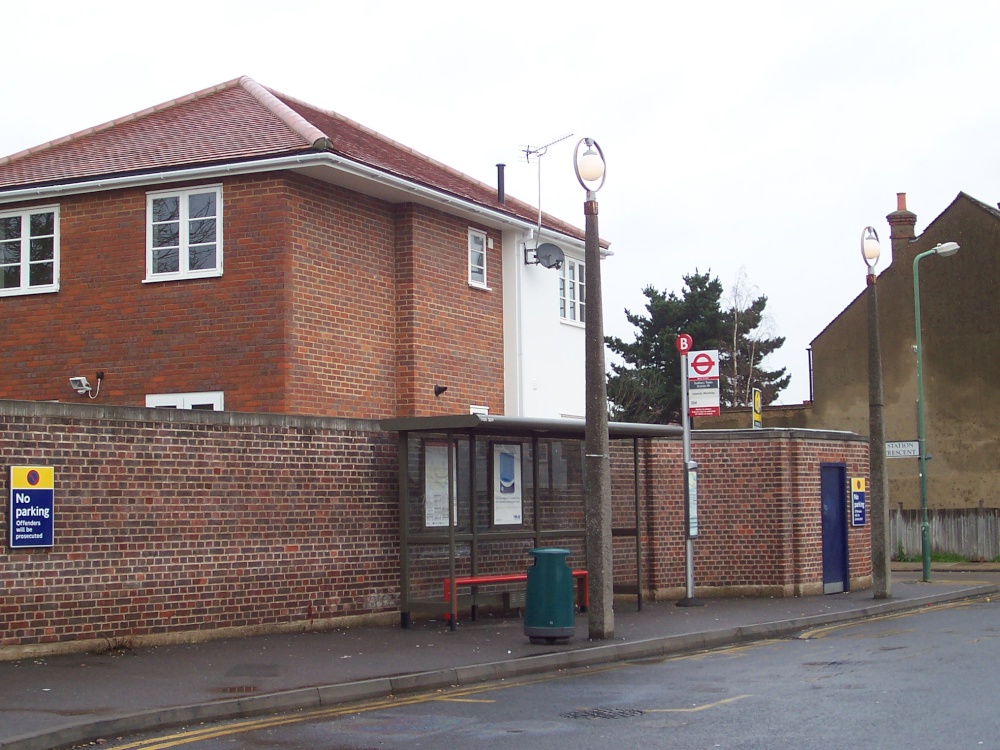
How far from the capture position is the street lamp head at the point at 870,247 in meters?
20.5

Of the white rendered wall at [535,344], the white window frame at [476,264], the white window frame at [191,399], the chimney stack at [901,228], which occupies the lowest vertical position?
the white window frame at [191,399]

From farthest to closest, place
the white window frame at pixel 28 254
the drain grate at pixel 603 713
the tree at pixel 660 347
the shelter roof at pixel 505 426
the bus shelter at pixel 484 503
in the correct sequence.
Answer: the tree at pixel 660 347 → the white window frame at pixel 28 254 → the bus shelter at pixel 484 503 → the shelter roof at pixel 505 426 → the drain grate at pixel 603 713

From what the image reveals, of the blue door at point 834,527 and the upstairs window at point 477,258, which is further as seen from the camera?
the upstairs window at point 477,258

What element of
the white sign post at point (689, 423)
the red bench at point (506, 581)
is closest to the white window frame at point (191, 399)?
the red bench at point (506, 581)

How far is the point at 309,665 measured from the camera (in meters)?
12.5

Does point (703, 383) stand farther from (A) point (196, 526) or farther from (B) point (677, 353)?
(B) point (677, 353)

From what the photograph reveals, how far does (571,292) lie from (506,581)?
11.4 metres

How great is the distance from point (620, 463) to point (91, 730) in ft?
41.4

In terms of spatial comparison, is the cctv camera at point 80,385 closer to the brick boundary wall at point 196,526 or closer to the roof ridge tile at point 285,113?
the roof ridge tile at point 285,113

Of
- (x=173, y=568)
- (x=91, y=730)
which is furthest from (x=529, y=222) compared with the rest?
(x=91, y=730)

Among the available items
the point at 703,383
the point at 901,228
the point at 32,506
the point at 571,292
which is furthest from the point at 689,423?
the point at 901,228

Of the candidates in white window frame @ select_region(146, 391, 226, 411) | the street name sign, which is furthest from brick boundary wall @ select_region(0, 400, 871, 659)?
the street name sign

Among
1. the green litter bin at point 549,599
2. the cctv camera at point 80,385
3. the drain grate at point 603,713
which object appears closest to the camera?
the drain grate at point 603,713

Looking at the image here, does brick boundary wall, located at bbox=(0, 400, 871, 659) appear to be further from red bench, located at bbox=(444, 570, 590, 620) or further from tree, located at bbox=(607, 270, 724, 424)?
tree, located at bbox=(607, 270, 724, 424)
